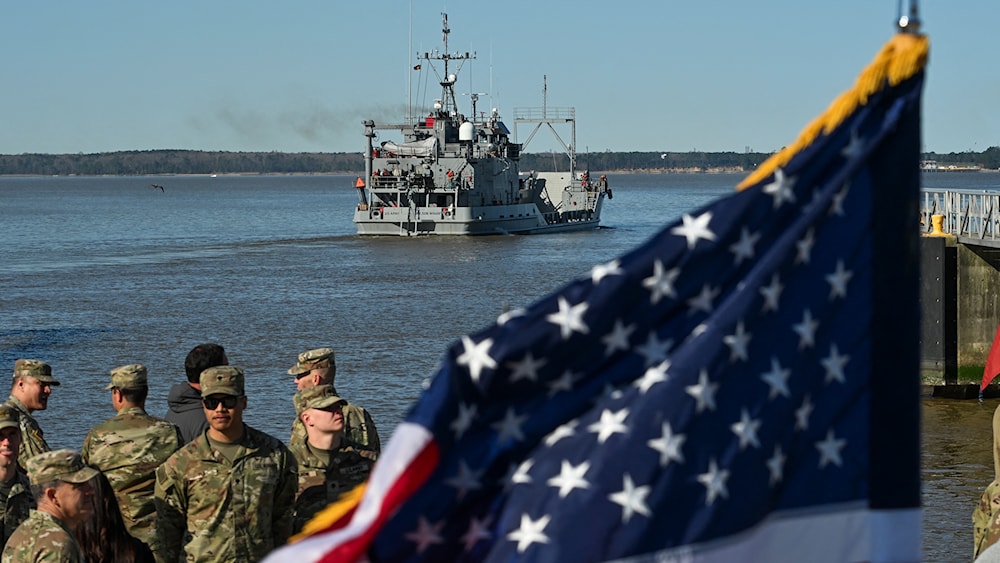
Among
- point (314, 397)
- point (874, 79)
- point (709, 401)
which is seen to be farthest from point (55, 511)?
point (874, 79)

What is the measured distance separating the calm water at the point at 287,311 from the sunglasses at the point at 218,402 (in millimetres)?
1041

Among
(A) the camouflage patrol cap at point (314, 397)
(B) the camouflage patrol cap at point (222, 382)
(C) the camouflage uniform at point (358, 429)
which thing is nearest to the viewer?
(B) the camouflage patrol cap at point (222, 382)

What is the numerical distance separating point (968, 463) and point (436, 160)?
3926 cm

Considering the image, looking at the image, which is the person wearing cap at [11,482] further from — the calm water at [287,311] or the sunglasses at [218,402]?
the calm water at [287,311]

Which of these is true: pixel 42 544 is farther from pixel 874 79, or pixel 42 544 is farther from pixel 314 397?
pixel 874 79

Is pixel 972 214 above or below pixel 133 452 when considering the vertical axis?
above

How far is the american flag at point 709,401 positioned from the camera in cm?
266

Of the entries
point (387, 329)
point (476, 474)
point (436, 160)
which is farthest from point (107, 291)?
point (476, 474)

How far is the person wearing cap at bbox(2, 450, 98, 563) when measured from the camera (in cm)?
427

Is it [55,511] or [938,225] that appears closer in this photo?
[55,511]

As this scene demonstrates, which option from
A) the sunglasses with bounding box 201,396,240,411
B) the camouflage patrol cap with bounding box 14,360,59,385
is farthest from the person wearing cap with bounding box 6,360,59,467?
the sunglasses with bounding box 201,396,240,411

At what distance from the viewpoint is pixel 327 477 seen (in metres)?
5.93

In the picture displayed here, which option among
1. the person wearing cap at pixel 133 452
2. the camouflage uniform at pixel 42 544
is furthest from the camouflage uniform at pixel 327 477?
the camouflage uniform at pixel 42 544

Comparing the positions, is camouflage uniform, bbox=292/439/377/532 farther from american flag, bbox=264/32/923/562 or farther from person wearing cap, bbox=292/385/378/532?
american flag, bbox=264/32/923/562
